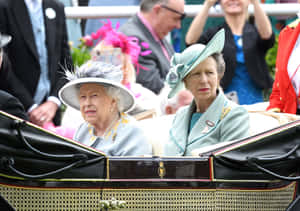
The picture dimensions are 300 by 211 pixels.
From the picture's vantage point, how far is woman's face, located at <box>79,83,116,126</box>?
3.29 m

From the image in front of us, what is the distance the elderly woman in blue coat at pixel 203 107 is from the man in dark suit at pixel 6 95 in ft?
2.94

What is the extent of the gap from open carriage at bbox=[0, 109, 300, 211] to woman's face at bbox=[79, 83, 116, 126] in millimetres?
1105

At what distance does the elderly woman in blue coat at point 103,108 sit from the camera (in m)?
3.21

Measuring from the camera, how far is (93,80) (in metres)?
3.23

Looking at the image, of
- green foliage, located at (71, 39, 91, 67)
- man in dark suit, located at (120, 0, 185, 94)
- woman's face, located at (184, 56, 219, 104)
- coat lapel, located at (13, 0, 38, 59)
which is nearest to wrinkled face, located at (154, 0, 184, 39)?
man in dark suit, located at (120, 0, 185, 94)

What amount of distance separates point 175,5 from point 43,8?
46.8 inches

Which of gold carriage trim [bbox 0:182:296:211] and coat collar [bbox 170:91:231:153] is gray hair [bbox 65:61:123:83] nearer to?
coat collar [bbox 170:91:231:153]

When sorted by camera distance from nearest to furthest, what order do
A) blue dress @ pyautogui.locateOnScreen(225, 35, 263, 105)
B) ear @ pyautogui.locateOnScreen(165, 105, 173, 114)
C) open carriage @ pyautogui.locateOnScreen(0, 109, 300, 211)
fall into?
open carriage @ pyautogui.locateOnScreen(0, 109, 300, 211) → ear @ pyautogui.locateOnScreen(165, 105, 173, 114) → blue dress @ pyautogui.locateOnScreen(225, 35, 263, 105)

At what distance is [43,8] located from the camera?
4395 mm

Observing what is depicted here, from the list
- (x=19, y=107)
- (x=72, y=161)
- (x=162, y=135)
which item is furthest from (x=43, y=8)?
(x=72, y=161)

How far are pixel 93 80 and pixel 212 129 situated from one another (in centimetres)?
69

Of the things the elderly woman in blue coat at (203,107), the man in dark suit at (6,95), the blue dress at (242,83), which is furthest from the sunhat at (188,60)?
the blue dress at (242,83)

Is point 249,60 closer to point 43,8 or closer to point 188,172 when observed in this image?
point 43,8

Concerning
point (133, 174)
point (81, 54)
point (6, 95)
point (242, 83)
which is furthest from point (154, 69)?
point (133, 174)
